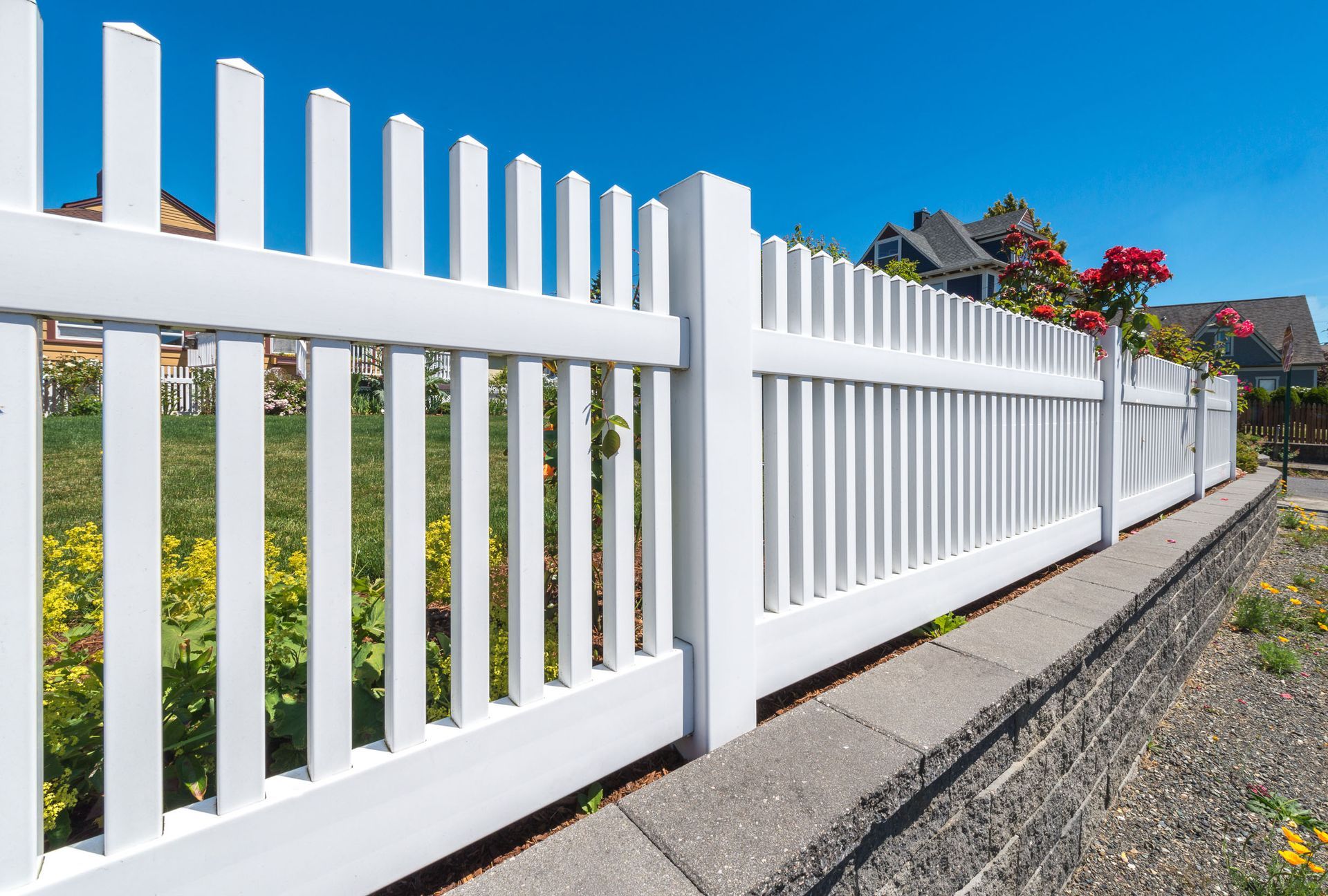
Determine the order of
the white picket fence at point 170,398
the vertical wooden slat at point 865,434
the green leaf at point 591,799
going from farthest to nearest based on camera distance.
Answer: the white picket fence at point 170,398 < the vertical wooden slat at point 865,434 < the green leaf at point 591,799

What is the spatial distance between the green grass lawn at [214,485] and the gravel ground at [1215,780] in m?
2.54

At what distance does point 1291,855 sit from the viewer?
1.71m

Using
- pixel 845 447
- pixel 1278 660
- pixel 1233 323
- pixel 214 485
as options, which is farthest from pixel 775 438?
pixel 1233 323

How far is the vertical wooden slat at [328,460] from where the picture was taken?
3.02ft

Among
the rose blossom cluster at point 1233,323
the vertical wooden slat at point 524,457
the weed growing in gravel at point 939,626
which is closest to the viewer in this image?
the vertical wooden slat at point 524,457

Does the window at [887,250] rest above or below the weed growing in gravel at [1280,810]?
above

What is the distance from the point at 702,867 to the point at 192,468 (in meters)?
5.34

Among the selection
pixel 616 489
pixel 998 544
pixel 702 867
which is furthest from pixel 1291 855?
pixel 616 489

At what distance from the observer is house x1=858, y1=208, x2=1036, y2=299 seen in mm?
20719

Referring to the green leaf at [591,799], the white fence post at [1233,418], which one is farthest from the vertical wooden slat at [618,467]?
the white fence post at [1233,418]

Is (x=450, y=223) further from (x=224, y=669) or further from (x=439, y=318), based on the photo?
(x=224, y=669)

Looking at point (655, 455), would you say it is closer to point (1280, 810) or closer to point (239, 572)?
A: point (239, 572)

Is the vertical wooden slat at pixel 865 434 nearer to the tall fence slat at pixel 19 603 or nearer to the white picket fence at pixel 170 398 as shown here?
the tall fence slat at pixel 19 603

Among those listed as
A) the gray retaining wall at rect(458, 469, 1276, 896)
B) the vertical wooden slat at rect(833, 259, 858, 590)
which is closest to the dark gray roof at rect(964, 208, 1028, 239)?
the gray retaining wall at rect(458, 469, 1276, 896)
